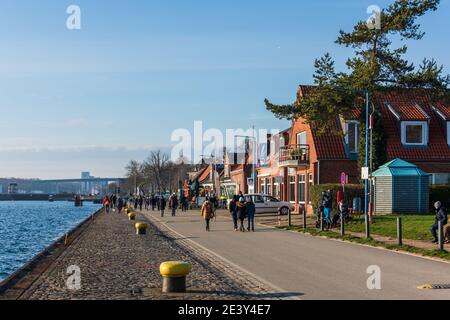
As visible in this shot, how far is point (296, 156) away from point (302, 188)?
2.92 m

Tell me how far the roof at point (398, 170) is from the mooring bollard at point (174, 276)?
25.0 metres

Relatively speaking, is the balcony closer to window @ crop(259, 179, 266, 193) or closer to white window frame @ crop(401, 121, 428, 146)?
white window frame @ crop(401, 121, 428, 146)

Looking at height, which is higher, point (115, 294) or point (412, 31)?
point (412, 31)

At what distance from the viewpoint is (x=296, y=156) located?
48.1 meters

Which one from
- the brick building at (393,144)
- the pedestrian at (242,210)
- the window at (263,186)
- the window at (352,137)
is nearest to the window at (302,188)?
the brick building at (393,144)

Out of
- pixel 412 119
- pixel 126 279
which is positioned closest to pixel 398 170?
pixel 412 119

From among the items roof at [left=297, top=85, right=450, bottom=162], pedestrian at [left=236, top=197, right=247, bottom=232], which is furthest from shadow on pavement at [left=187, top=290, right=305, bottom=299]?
roof at [left=297, top=85, right=450, bottom=162]

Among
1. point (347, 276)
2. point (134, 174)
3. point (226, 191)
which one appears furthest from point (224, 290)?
point (134, 174)

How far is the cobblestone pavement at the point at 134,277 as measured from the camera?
40.2ft

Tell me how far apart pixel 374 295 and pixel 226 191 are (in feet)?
258

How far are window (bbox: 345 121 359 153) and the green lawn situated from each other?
1293 centimetres

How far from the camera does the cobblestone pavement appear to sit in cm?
1226
